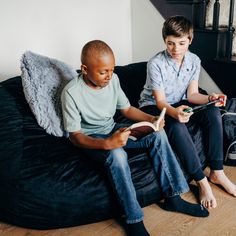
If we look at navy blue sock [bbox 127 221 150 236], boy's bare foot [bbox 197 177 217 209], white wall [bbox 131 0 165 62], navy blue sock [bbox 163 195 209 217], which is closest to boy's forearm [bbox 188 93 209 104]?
boy's bare foot [bbox 197 177 217 209]

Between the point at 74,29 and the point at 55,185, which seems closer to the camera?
the point at 55,185

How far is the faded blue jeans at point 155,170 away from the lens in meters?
1.52

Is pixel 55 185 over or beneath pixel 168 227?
over

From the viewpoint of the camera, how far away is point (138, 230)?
1.50 metres

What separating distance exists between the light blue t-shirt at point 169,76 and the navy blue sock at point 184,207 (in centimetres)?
63

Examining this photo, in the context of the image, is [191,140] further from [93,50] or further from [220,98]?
[93,50]

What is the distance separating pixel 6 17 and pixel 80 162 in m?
1.30

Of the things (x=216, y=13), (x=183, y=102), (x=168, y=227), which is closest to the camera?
(x=168, y=227)

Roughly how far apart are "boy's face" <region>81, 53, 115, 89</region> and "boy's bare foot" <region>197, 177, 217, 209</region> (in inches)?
30.0

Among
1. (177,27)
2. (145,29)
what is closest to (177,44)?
(177,27)

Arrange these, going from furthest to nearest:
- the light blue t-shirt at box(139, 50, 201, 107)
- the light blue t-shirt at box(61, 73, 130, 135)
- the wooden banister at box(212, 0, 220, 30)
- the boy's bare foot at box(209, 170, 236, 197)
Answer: the wooden banister at box(212, 0, 220, 30) < the light blue t-shirt at box(139, 50, 201, 107) < the boy's bare foot at box(209, 170, 236, 197) < the light blue t-shirt at box(61, 73, 130, 135)

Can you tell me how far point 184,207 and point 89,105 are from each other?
0.72 m

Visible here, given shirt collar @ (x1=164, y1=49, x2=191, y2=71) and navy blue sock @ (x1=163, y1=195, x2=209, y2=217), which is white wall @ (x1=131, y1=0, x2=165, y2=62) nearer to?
shirt collar @ (x1=164, y1=49, x2=191, y2=71)

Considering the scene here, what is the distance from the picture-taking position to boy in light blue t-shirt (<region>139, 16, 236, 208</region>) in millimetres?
1741
